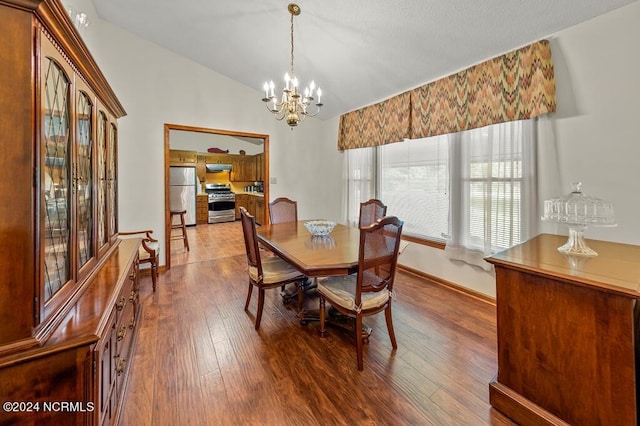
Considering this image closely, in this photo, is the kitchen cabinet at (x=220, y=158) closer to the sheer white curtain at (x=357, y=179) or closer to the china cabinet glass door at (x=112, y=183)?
the sheer white curtain at (x=357, y=179)

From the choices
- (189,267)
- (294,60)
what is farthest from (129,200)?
(294,60)

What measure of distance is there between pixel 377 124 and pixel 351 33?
54.2 inches

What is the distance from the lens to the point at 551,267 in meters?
1.30

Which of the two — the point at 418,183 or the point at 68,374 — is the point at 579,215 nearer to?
the point at 418,183

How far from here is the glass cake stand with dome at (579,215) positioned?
147 cm

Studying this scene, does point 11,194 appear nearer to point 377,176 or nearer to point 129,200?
point 129,200

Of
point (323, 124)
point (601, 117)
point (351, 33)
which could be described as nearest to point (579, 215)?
point (601, 117)

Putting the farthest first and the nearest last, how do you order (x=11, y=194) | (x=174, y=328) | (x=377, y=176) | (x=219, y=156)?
(x=219, y=156) → (x=377, y=176) → (x=174, y=328) → (x=11, y=194)

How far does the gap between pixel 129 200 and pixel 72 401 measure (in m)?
3.26

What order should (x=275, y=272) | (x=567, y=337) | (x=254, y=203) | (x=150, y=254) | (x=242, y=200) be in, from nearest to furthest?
(x=567, y=337) < (x=275, y=272) < (x=150, y=254) < (x=254, y=203) < (x=242, y=200)

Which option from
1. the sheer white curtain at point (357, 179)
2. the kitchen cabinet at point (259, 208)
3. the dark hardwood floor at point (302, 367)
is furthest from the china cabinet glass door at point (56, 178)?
the kitchen cabinet at point (259, 208)

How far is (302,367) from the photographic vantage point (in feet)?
5.96

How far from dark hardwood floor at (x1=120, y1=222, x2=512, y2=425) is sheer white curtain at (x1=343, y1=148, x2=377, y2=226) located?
1.83 metres

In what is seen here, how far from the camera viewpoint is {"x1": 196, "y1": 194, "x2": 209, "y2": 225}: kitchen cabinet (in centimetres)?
791
